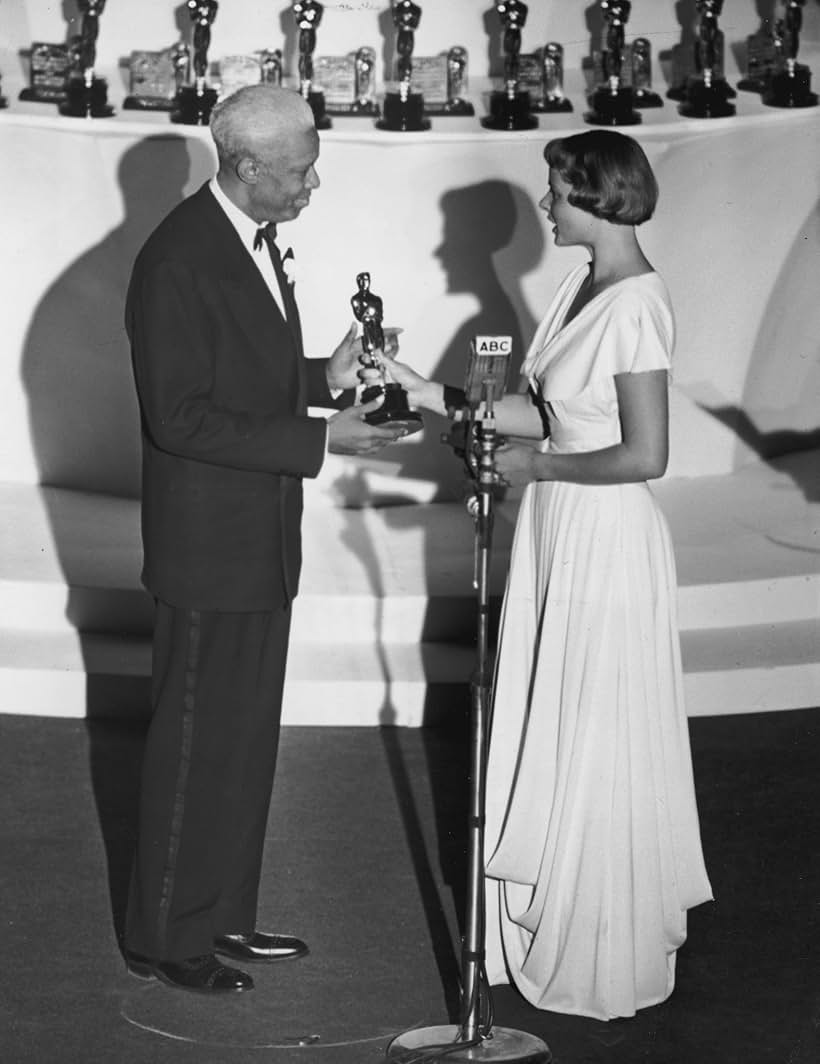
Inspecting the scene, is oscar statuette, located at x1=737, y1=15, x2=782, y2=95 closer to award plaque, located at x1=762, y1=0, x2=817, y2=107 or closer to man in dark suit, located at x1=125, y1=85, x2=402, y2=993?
award plaque, located at x1=762, y1=0, x2=817, y2=107

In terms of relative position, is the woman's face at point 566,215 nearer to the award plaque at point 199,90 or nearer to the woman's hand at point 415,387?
the woman's hand at point 415,387

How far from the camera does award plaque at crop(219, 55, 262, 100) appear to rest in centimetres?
614

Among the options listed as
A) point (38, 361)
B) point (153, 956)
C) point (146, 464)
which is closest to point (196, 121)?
point (38, 361)

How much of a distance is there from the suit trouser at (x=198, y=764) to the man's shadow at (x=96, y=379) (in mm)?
2132

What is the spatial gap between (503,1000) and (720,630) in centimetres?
247

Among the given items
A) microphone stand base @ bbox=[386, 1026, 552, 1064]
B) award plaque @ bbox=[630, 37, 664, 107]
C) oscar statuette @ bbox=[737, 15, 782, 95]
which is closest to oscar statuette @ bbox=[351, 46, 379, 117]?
award plaque @ bbox=[630, 37, 664, 107]

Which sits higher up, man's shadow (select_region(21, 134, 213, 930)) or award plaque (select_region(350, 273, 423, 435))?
award plaque (select_region(350, 273, 423, 435))

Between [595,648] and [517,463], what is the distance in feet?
1.25

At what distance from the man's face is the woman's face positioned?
0.44 m

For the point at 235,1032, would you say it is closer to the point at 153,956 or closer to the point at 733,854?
the point at 153,956

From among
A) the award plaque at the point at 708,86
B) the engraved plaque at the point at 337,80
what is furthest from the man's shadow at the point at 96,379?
the award plaque at the point at 708,86

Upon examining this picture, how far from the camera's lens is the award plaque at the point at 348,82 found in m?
6.26

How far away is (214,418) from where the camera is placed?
11.1 ft

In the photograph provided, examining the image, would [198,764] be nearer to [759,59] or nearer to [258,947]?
[258,947]
